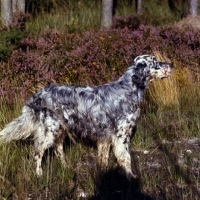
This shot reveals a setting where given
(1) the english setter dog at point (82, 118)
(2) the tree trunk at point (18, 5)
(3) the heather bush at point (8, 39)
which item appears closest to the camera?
(1) the english setter dog at point (82, 118)

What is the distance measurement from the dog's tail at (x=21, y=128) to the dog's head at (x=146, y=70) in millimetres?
1343

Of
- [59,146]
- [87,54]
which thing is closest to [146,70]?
[59,146]

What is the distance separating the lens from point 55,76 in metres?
8.52

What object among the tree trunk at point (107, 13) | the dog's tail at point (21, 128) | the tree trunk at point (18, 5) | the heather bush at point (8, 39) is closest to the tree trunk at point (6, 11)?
the heather bush at point (8, 39)

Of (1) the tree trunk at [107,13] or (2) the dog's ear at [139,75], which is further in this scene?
(1) the tree trunk at [107,13]

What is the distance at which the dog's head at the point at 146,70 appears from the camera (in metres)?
6.15

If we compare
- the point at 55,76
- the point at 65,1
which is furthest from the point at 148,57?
the point at 65,1

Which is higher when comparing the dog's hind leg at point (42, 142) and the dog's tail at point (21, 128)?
the dog's tail at point (21, 128)

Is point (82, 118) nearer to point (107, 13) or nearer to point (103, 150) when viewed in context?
point (103, 150)

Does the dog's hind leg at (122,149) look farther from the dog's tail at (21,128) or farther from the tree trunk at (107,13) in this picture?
the tree trunk at (107,13)

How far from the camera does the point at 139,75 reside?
6156 millimetres

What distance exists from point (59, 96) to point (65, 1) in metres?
11.4

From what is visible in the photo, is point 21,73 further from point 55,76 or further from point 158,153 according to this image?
point 158,153

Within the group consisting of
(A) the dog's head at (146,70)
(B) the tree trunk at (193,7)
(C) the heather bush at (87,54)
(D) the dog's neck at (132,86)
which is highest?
(B) the tree trunk at (193,7)
